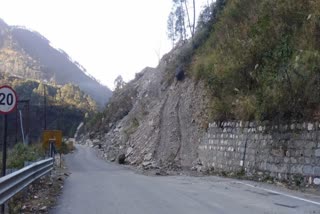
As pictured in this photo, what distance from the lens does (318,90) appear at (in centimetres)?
1576

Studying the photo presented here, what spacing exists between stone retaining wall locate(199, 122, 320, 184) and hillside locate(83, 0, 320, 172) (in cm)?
37

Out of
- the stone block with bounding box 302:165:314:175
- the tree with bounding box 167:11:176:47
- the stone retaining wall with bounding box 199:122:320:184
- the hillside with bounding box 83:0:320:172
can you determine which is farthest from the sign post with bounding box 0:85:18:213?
the tree with bounding box 167:11:176:47

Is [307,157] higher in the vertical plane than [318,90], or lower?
lower

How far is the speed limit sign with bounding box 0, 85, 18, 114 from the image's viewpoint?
9.48m

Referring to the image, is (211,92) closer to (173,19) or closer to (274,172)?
(274,172)

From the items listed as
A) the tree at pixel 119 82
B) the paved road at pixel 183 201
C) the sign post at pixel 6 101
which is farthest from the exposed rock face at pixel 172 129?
the tree at pixel 119 82

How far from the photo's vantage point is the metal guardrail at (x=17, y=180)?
743cm

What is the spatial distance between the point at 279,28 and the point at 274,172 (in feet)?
23.5

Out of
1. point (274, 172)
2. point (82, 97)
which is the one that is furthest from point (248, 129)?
point (82, 97)

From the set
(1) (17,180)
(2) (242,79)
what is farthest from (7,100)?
(2) (242,79)

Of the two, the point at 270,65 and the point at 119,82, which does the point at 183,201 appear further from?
the point at 119,82

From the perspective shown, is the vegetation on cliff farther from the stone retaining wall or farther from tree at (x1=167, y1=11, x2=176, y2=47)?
tree at (x1=167, y1=11, x2=176, y2=47)

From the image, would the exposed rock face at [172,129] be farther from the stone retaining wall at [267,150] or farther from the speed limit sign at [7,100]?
the speed limit sign at [7,100]

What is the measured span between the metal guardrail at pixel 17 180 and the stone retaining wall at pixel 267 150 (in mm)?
8391
